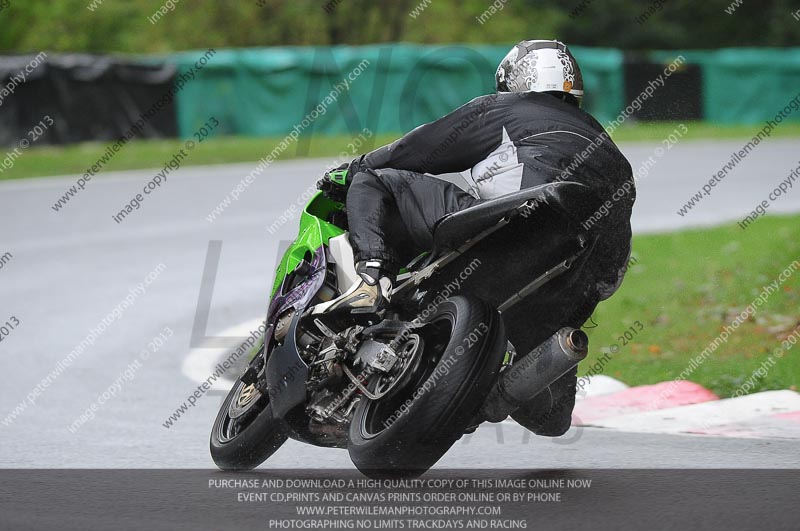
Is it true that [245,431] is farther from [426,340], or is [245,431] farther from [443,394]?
[443,394]

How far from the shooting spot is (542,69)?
5176 millimetres

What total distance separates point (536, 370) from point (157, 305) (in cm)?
654

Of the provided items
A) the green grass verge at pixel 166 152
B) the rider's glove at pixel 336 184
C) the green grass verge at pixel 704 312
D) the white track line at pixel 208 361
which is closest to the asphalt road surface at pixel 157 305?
the white track line at pixel 208 361

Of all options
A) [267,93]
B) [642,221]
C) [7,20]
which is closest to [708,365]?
[642,221]

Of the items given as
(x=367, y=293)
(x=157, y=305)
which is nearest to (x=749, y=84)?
(x=157, y=305)

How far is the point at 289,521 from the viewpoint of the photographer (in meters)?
4.54

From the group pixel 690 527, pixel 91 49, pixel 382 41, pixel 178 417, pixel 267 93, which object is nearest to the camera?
pixel 690 527

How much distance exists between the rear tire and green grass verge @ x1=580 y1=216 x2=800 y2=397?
2985mm

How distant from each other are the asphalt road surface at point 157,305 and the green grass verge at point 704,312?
1613mm

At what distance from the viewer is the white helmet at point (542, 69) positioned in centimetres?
518

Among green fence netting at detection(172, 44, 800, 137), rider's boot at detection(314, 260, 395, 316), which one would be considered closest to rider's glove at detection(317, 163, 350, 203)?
rider's boot at detection(314, 260, 395, 316)

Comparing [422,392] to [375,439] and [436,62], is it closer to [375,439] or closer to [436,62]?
[375,439]

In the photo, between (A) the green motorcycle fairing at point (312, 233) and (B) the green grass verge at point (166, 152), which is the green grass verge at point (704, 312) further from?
(B) the green grass verge at point (166, 152)

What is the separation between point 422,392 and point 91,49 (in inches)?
1510
